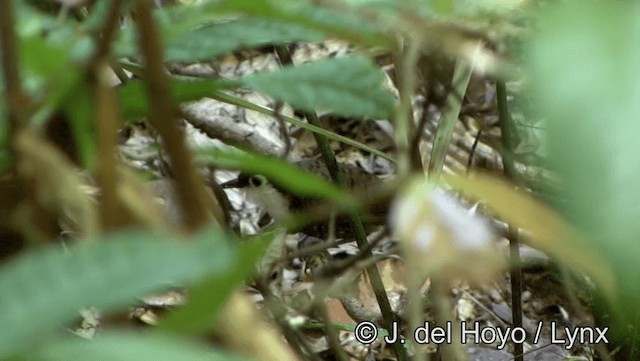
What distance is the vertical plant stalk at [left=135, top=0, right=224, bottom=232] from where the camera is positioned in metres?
0.29

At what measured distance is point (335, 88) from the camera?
1.27ft

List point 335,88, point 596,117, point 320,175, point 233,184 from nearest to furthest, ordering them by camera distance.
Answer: point 596,117 → point 335,88 → point 233,184 → point 320,175

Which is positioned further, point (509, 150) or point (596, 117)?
point (509, 150)

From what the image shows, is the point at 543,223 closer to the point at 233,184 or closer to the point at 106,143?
the point at 106,143

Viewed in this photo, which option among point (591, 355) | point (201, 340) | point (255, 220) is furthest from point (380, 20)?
point (255, 220)

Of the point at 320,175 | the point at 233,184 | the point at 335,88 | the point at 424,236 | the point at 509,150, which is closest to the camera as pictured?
the point at 424,236

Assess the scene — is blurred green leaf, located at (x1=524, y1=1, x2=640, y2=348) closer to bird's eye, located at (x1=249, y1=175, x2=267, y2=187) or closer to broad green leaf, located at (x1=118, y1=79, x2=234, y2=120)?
broad green leaf, located at (x1=118, y1=79, x2=234, y2=120)

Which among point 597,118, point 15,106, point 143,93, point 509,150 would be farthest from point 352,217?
point 597,118

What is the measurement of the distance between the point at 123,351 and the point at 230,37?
0.20m

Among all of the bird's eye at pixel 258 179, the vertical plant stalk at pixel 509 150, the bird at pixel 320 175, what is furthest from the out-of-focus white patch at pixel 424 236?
the bird at pixel 320 175

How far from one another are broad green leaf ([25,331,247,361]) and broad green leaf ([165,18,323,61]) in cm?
18

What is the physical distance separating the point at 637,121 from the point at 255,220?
1488 mm

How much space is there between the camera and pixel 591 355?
1.34 meters

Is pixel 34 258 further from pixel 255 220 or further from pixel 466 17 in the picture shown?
pixel 255 220
